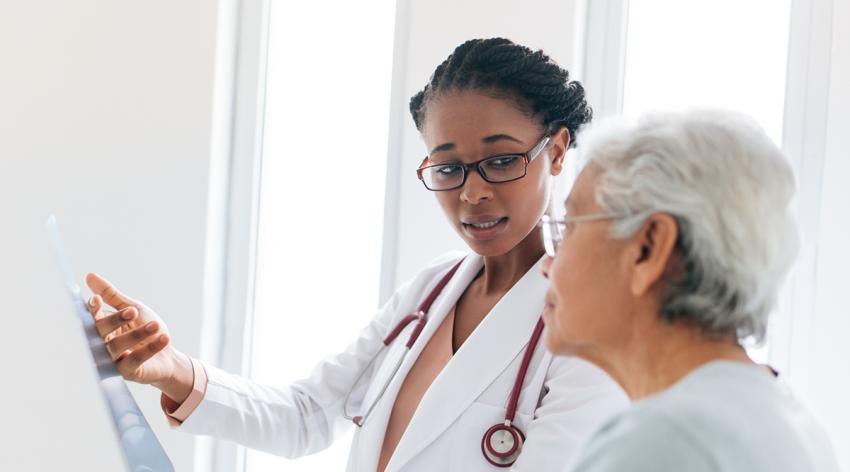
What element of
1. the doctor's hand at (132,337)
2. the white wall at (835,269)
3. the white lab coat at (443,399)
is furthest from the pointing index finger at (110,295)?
the white wall at (835,269)

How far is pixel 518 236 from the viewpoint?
1598 mm

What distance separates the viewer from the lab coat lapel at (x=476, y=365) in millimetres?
1477

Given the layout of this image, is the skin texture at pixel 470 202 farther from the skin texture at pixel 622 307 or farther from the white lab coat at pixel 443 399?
the skin texture at pixel 622 307

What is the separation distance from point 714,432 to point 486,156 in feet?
2.81

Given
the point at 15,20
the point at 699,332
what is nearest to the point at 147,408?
the point at 15,20

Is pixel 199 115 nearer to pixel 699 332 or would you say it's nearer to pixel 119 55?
pixel 119 55

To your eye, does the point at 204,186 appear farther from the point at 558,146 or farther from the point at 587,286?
the point at 587,286

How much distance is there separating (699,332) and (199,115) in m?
1.95

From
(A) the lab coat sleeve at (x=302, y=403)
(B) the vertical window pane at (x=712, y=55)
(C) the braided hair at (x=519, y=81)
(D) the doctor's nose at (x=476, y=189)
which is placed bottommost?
(A) the lab coat sleeve at (x=302, y=403)

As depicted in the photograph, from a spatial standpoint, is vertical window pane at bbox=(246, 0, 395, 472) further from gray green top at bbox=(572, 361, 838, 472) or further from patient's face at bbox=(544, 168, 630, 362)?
gray green top at bbox=(572, 361, 838, 472)

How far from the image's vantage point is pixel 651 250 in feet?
2.98

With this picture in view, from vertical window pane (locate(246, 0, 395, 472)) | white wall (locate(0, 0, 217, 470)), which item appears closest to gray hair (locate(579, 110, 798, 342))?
vertical window pane (locate(246, 0, 395, 472))

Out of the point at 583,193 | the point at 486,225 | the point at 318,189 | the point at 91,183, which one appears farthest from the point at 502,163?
the point at 91,183

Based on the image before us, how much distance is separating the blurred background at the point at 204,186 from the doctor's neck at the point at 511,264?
0.68m
